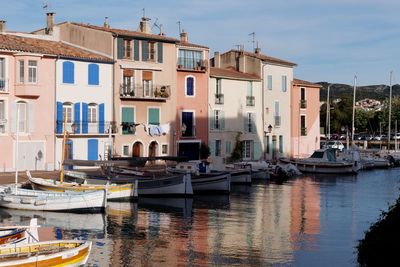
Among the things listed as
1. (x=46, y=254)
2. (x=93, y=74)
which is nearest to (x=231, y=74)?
(x=93, y=74)

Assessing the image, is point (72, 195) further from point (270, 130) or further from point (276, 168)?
point (270, 130)

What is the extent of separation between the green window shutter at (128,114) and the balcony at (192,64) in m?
6.59

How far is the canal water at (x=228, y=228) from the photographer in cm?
2431

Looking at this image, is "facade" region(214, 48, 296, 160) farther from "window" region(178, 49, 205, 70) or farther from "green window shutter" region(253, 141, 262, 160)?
"window" region(178, 49, 205, 70)

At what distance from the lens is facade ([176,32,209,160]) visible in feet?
193

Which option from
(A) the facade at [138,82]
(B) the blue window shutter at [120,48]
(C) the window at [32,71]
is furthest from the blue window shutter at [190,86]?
(C) the window at [32,71]

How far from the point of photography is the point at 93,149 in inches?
2026

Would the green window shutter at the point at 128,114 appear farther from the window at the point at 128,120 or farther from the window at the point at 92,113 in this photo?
the window at the point at 92,113

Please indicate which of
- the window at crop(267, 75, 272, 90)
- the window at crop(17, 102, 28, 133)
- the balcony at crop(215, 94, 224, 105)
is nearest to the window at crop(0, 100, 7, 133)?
the window at crop(17, 102, 28, 133)

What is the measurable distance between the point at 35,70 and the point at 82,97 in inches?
175

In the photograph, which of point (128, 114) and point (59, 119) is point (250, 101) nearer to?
point (128, 114)

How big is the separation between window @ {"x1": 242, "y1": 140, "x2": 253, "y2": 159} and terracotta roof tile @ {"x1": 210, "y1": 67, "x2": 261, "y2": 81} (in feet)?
19.7

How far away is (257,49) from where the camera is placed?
73.6 m

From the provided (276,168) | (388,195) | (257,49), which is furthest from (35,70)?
(257,49)
